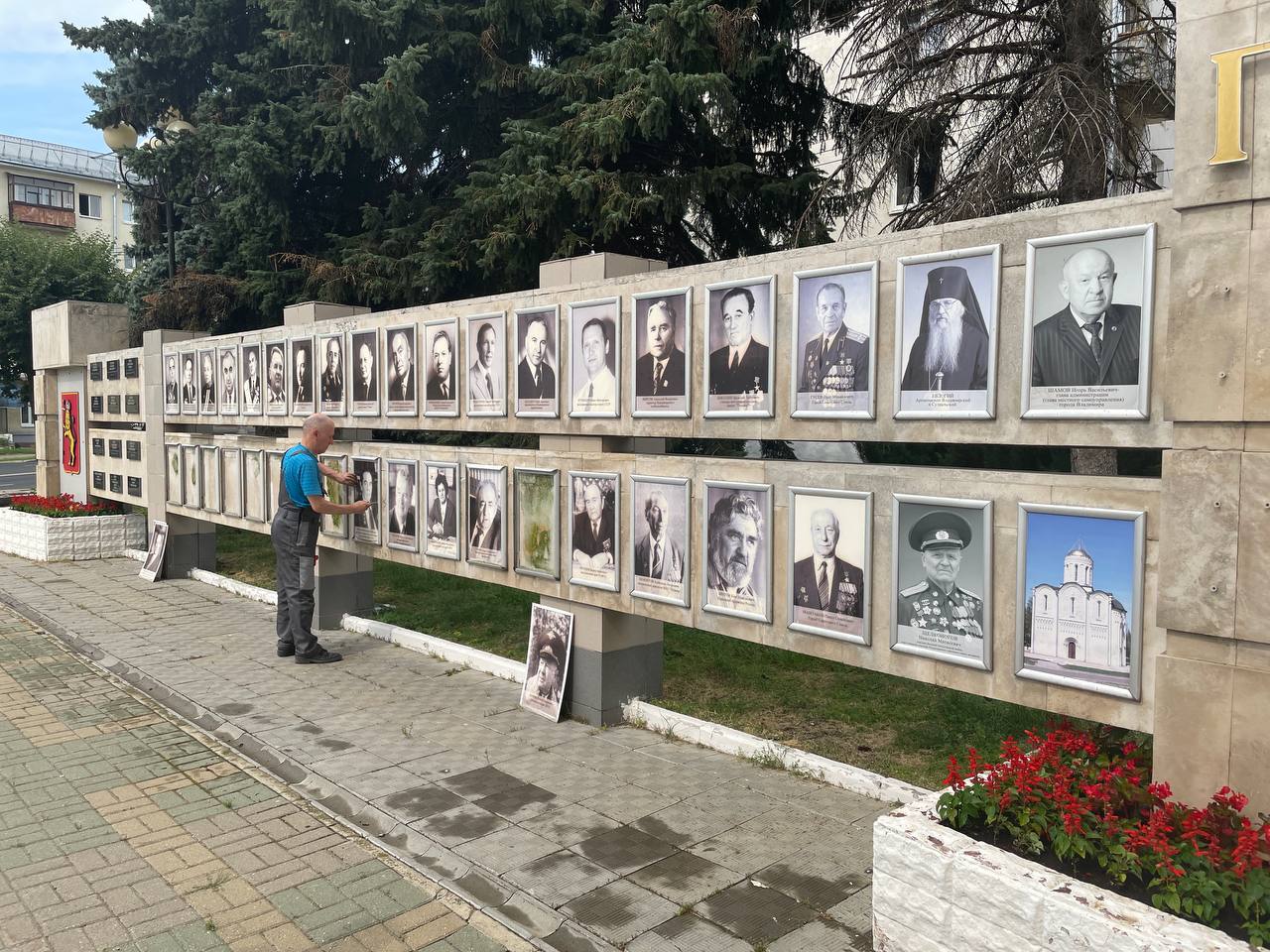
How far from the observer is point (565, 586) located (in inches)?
283

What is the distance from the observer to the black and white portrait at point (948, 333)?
4574 mm

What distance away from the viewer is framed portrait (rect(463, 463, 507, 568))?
7781 millimetres

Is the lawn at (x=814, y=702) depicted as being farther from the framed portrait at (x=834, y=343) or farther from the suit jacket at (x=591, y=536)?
the framed portrait at (x=834, y=343)

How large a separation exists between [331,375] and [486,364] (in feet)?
8.82

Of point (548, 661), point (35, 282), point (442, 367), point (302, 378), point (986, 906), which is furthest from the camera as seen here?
point (35, 282)

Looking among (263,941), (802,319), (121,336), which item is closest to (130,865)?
(263,941)

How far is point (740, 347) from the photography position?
5848mm

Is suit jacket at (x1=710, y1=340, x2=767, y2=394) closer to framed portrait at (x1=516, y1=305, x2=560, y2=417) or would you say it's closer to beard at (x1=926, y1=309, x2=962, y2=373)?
beard at (x1=926, y1=309, x2=962, y2=373)

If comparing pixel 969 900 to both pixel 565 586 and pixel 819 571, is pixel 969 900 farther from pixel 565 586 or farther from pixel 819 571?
pixel 565 586

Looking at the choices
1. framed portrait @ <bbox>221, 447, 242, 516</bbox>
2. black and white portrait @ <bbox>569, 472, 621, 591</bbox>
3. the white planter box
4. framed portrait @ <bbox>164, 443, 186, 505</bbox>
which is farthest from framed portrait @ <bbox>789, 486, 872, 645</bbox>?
framed portrait @ <bbox>164, 443, 186, 505</bbox>

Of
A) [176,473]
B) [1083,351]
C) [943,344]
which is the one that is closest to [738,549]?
[943,344]

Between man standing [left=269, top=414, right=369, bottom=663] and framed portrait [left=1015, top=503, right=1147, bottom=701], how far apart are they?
20.6ft

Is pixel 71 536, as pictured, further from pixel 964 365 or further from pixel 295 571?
pixel 964 365

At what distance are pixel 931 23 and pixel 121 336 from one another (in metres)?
14.0
